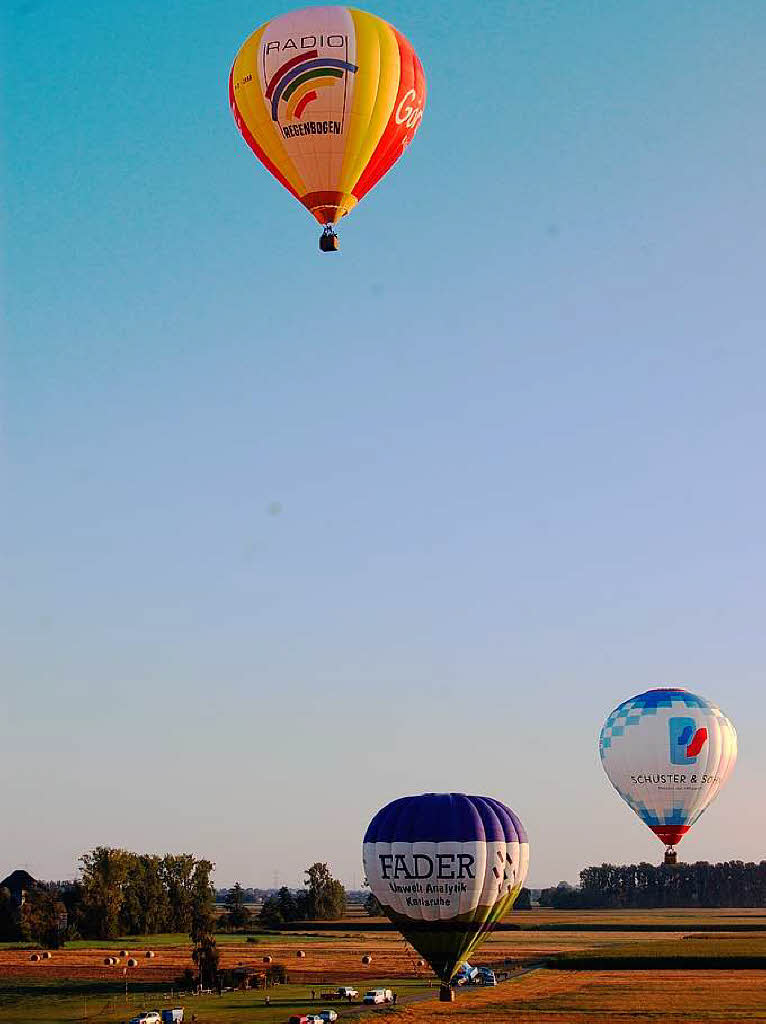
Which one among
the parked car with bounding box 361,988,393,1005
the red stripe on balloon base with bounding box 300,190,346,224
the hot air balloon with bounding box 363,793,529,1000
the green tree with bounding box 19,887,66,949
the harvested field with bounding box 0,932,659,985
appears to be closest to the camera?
the red stripe on balloon base with bounding box 300,190,346,224

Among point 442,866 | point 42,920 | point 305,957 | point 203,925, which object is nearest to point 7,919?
point 42,920

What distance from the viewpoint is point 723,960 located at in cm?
8006

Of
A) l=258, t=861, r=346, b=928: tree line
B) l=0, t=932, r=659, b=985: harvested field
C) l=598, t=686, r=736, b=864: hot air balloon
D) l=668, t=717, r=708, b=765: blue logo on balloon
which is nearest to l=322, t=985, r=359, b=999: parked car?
l=0, t=932, r=659, b=985: harvested field

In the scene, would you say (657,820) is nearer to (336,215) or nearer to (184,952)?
(336,215)

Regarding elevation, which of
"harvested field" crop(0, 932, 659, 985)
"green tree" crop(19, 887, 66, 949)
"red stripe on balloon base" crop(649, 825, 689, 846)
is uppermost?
"red stripe on balloon base" crop(649, 825, 689, 846)

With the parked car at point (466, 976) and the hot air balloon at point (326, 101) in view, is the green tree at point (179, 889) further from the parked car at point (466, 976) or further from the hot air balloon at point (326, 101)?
the hot air balloon at point (326, 101)

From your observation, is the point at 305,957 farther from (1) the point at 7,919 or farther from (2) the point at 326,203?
(2) the point at 326,203

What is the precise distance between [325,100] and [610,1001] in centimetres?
3902

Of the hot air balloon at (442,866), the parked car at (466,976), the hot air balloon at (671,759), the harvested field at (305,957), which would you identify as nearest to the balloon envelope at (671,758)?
the hot air balloon at (671,759)

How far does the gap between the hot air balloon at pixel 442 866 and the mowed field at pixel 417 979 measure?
14.4ft

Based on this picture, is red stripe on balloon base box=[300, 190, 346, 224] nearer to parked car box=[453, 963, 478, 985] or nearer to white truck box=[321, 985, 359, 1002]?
white truck box=[321, 985, 359, 1002]

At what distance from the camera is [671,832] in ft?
193

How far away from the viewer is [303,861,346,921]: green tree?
5728 inches

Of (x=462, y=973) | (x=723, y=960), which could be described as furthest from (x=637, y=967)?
(x=462, y=973)
